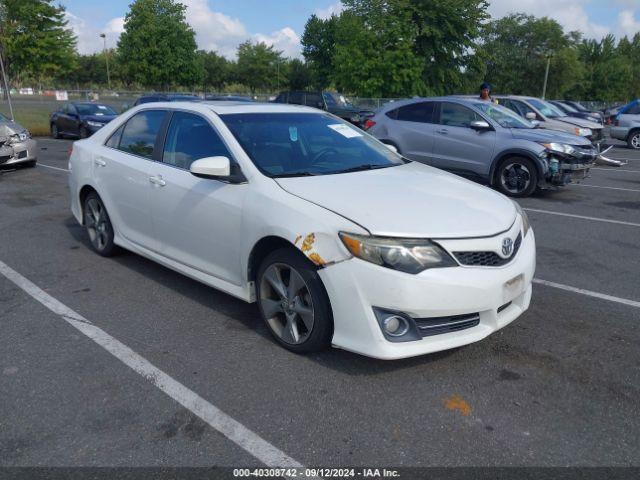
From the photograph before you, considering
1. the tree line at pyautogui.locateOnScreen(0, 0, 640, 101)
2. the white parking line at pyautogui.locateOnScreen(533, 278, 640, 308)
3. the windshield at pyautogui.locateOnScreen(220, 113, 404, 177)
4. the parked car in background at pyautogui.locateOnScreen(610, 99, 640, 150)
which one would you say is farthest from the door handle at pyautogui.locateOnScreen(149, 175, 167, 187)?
the tree line at pyautogui.locateOnScreen(0, 0, 640, 101)

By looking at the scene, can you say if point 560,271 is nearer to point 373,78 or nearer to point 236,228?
point 236,228

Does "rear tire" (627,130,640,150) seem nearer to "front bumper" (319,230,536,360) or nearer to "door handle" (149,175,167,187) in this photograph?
"front bumper" (319,230,536,360)

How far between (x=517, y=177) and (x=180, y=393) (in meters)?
7.86

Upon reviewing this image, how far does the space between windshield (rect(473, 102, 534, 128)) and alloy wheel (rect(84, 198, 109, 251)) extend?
7000 mm

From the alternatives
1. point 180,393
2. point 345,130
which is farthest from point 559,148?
point 180,393

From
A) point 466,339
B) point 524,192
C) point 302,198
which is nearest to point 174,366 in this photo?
point 302,198

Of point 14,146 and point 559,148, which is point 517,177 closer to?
point 559,148

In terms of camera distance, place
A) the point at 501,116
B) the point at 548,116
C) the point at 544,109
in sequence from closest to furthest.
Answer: the point at 501,116 < the point at 548,116 < the point at 544,109

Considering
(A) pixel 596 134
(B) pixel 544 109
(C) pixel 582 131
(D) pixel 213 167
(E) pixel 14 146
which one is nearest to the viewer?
(D) pixel 213 167

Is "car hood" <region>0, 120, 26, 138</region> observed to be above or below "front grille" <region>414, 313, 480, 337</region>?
above

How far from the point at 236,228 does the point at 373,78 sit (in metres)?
34.5

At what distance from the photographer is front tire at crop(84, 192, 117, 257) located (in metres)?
5.43

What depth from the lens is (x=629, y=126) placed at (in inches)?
768

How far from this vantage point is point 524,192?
9320 mm
